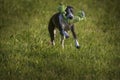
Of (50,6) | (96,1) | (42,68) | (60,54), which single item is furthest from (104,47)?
(96,1)

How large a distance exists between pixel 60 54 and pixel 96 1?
30.6ft

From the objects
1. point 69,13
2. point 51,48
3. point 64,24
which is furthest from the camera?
point 51,48

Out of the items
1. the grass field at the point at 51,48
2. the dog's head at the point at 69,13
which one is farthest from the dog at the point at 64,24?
the grass field at the point at 51,48

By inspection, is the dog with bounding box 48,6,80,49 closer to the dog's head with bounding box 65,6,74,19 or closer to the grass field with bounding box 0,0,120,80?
the dog's head with bounding box 65,6,74,19

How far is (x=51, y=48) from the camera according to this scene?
47.2ft

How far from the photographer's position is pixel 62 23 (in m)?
14.0

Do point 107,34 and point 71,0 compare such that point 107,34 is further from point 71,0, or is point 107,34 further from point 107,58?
point 71,0

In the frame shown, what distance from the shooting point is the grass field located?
12.8m

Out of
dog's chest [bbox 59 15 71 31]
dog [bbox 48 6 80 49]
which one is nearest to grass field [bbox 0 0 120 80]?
dog [bbox 48 6 80 49]

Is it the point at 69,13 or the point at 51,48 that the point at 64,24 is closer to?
the point at 69,13

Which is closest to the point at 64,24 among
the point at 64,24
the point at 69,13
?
the point at 64,24

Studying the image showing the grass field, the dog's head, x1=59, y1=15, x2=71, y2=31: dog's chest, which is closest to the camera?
the grass field

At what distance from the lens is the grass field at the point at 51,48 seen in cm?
1276

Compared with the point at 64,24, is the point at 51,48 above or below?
below
